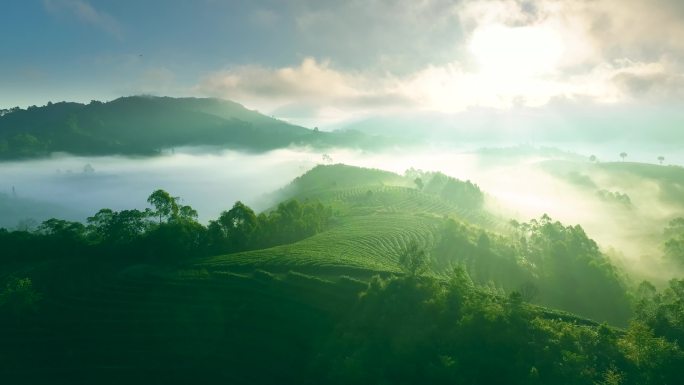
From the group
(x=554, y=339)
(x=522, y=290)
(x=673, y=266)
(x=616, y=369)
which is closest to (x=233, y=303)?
(x=554, y=339)

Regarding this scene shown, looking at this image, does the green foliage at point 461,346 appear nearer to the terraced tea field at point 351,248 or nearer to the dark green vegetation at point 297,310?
the dark green vegetation at point 297,310

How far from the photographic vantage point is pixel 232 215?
375 feet

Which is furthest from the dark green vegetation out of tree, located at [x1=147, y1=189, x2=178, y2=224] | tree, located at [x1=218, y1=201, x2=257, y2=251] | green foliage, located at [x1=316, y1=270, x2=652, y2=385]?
tree, located at [x1=147, y1=189, x2=178, y2=224]

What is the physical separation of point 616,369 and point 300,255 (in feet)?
222

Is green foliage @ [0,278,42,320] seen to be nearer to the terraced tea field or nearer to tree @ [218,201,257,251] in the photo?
the terraced tea field

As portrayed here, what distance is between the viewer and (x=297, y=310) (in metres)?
79.8

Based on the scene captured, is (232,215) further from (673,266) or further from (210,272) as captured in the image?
(673,266)

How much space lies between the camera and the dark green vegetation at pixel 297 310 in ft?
189

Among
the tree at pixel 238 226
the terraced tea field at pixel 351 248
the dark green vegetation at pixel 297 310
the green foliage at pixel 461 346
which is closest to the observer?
the green foliage at pixel 461 346

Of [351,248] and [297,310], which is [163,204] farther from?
[297,310]

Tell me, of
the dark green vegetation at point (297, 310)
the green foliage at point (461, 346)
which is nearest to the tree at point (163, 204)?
the dark green vegetation at point (297, 310)

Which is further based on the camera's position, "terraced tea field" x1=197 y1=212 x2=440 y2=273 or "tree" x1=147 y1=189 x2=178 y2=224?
"tree" x1=147 y1=189 x2=178 y2=224

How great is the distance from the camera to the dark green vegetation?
57688mm

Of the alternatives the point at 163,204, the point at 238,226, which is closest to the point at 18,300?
the point at 163,204
